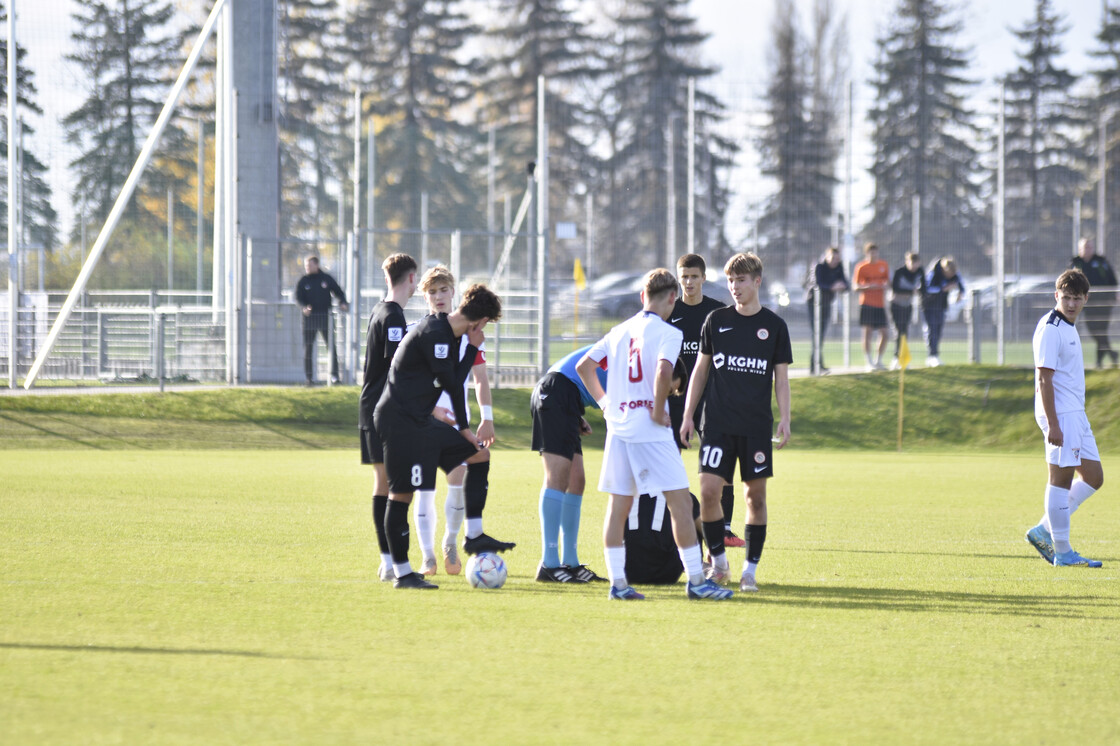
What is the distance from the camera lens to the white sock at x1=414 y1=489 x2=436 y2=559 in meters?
7.78

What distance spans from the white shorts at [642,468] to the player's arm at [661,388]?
0.15 meters

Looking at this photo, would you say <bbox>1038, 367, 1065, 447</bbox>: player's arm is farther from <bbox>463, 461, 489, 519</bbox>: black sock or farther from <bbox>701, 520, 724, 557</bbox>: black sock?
<bbox>463, 461, 489, 519</bbox>: black sock

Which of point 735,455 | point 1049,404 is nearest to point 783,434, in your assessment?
point 735,455

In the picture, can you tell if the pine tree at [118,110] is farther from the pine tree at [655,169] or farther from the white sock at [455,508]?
the white sock at [455,508]

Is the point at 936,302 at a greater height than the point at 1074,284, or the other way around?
the point at 936,302

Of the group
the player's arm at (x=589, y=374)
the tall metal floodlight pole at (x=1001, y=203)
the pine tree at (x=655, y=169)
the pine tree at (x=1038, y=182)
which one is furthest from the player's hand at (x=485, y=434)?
the pine tree at (x=1038, y=182)

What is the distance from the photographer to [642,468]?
7020 mm

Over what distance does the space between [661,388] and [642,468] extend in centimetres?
47

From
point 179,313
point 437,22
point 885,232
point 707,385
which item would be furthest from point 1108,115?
point 437,22

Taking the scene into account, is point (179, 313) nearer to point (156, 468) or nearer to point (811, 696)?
point (156, 468)

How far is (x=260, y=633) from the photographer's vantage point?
605 cm

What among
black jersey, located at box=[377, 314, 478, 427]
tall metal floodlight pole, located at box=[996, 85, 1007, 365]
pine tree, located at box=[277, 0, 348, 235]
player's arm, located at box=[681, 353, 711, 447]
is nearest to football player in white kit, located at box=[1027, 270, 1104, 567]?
player's arm, located at box=[681, 353, 711, 447]

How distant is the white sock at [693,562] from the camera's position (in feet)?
23.4

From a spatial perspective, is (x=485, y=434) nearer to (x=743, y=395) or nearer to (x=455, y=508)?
(x=455, y=508)
